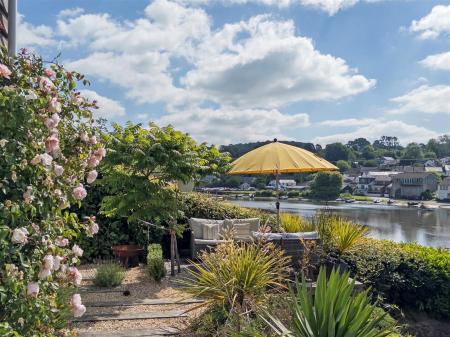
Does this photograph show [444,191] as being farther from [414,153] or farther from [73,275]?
[73,275]

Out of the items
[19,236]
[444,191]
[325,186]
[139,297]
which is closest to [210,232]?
[139,297]

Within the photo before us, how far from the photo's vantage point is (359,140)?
16650cm

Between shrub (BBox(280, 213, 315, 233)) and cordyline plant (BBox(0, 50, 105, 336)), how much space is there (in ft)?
20.7

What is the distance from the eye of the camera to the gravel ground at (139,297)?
4.47m

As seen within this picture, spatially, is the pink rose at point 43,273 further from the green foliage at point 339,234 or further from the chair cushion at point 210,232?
the chair cushion at point 210,232

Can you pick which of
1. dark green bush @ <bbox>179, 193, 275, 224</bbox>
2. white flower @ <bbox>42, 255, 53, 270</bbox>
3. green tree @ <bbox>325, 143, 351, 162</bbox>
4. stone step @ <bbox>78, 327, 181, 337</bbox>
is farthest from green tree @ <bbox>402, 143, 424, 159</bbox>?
white flower @ <bbox>42, 255, 53, 270</bbox>

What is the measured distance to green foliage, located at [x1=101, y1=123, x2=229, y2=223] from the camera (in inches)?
258

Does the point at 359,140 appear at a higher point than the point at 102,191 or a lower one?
higher

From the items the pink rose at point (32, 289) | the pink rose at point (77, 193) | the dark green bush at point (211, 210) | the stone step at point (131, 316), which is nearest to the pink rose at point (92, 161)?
the pink rose at point (77, 193)

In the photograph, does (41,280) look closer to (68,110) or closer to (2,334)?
(2,334)

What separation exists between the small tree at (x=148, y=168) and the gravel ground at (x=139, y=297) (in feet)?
2.75

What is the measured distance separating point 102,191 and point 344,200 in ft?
229

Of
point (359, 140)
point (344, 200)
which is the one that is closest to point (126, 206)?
point (344, 200)

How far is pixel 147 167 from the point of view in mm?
6594
